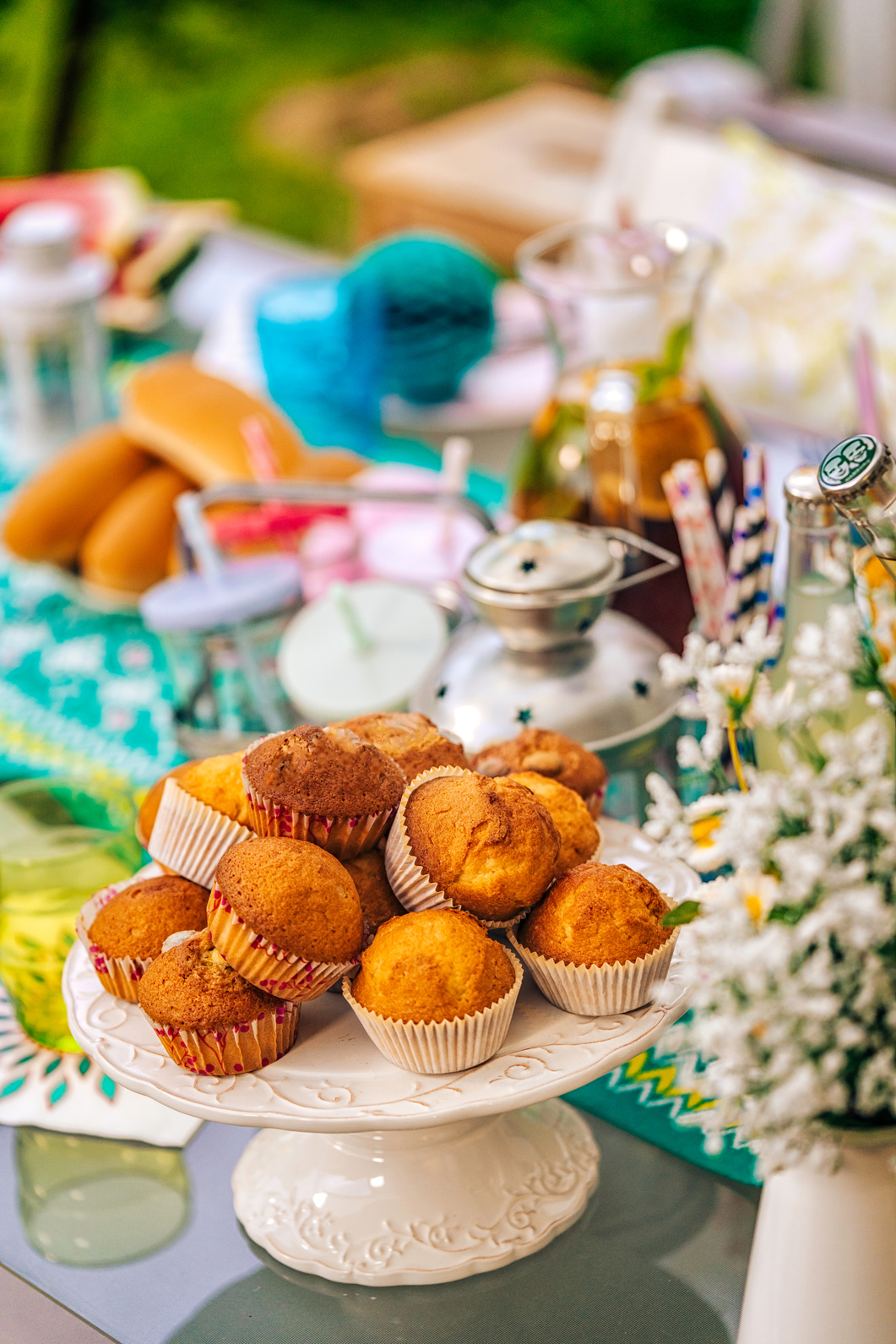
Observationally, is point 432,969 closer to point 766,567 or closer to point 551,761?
point 551,761

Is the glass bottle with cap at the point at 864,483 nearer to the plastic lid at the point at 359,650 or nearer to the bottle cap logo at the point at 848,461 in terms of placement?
the bottle cap logo at the point at 848,461

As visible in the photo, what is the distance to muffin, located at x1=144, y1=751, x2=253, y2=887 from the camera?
57cm

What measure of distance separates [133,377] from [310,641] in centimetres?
49

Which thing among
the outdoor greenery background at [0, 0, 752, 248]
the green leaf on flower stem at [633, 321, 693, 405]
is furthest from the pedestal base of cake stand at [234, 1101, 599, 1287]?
the outdoor greenery background at [0, 0, 752, 248]

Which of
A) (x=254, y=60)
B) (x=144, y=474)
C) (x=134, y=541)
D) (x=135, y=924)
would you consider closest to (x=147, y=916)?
(x=135, y=924)

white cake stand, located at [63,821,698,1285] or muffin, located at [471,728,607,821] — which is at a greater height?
Answer: muffin, located at [471,728,607,821]

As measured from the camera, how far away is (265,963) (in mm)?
520

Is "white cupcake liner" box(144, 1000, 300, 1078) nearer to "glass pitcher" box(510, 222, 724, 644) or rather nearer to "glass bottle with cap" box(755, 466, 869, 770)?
"glass bottle with cap" box(755, 466, 869, 770)

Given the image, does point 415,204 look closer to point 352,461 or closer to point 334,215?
point 352,461

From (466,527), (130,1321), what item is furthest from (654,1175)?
(466,527)

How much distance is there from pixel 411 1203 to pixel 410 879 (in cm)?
16

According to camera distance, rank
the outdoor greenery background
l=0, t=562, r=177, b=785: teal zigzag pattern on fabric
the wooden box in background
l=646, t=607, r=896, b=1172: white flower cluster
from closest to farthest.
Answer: l=646, t=607, r=896, b=1172: white flower cluster, l=0, t=562, r=177, b=785: teal zigzag pattern on fabric, the wooden box in background, the outdoor greenery background

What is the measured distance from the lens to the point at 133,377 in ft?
4.17

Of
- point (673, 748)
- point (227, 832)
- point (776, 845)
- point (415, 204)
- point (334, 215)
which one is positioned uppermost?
point (776, 845)
